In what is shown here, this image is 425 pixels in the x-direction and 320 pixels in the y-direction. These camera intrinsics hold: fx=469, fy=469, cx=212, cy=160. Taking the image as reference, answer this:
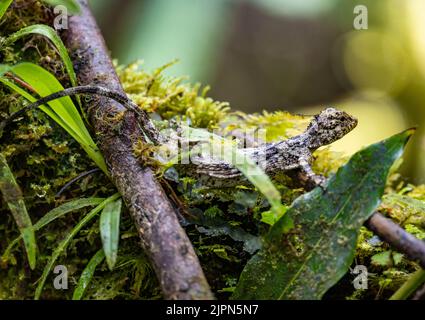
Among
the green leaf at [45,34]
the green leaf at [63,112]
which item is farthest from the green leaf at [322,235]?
the green leaf at [45,34]

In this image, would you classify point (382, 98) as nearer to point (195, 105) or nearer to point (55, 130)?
point (195, 105)

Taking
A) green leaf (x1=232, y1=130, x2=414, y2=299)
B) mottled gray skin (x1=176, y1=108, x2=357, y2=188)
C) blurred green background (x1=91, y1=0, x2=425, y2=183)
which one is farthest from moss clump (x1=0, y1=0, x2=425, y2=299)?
blurred green background (x1=91, y1=0, x2=425, y2=183)

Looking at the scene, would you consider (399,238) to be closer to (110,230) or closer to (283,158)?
(283,158)

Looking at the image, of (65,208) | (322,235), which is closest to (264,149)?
(322,235)

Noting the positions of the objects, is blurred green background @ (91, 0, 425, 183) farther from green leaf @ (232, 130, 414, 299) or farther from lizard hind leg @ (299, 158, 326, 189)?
green leaf @ (232, 130, 414, 299)
